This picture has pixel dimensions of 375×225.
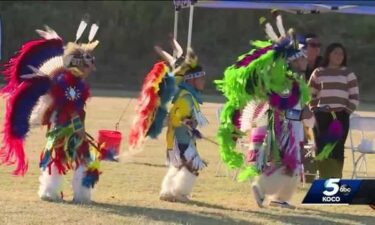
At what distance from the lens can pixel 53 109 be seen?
7.76 m

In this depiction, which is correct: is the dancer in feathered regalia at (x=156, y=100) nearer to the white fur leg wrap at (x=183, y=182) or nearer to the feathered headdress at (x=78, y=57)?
the white fur leg wrap at (x=183, y=182)

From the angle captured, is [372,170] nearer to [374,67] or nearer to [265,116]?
[265,116]

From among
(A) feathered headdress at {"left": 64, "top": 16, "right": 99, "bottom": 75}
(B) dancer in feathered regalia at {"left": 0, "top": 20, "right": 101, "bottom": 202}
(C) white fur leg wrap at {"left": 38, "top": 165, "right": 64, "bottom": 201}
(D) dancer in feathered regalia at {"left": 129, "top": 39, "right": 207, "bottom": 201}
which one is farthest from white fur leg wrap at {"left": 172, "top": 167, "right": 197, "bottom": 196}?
(A) feathered headdress at {"left": 64, "top": 16, "right": 99, "bottom": 75}

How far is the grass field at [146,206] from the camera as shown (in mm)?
7129

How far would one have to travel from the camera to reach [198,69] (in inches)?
327

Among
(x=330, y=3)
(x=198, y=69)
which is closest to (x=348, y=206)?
(x=198, y=69)

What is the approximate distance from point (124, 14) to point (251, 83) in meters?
28.9

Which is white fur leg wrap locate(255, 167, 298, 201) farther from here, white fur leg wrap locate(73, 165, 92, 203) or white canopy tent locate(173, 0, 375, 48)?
white canopy tent locate(173, 0, 375, 48)

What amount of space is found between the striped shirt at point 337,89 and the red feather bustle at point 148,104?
1752 mm

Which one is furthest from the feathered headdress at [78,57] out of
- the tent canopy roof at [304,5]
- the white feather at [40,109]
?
the tent canopy roof at [304,5]

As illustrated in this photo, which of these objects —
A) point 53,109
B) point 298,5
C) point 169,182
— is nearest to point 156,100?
point 169,182

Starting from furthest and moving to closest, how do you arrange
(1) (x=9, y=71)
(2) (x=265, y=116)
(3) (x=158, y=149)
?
1. (3) (x=158, y=149)
2. (2) (x=265, y=116)
3. (1) (x=9, y=71)

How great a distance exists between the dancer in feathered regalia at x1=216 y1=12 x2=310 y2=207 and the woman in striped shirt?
0.92 metres

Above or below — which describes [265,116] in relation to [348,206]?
above
